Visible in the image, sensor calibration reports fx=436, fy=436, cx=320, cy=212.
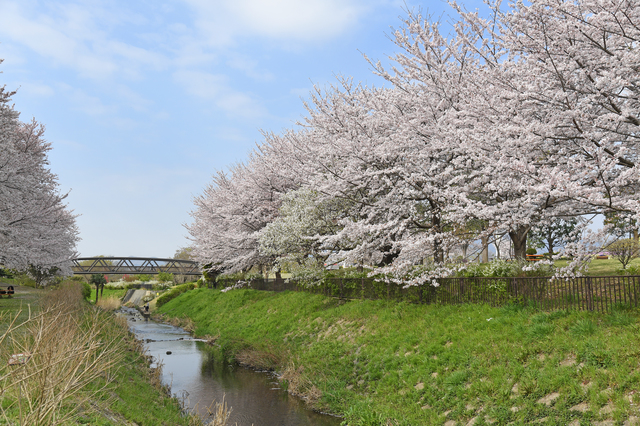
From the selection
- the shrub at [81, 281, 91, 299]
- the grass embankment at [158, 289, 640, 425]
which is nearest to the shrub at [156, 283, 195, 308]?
the shrub at [81, 281, 91, 299]

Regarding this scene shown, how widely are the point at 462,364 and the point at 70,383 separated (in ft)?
29.5

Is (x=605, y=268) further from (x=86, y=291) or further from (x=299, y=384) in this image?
(x=86, y=291)

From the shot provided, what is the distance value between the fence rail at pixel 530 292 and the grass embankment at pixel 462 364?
0.51 meters

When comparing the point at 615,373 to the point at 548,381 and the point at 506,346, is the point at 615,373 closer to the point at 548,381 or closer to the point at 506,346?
the point at 548,381

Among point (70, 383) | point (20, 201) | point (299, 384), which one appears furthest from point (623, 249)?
point (20, 201)

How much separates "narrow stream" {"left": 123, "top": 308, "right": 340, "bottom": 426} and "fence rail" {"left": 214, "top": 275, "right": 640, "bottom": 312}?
5.64 m

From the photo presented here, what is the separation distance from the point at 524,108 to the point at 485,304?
5.88 metres

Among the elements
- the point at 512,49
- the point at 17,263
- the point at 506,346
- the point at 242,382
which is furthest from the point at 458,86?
the point at 17,263

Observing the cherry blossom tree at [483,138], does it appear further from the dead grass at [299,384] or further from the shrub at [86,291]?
the shrub at [86,291]

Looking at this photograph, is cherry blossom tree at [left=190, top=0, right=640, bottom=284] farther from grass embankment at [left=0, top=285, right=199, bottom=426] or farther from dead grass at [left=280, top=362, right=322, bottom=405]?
grass embankment at [left=0, top=285, right=199, bottom=426]

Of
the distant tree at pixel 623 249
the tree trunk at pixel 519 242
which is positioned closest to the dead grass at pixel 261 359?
the tree trunk at pixel 519 242

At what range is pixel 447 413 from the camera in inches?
393

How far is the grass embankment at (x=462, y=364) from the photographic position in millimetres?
8391

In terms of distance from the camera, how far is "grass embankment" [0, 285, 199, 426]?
4785 mm
